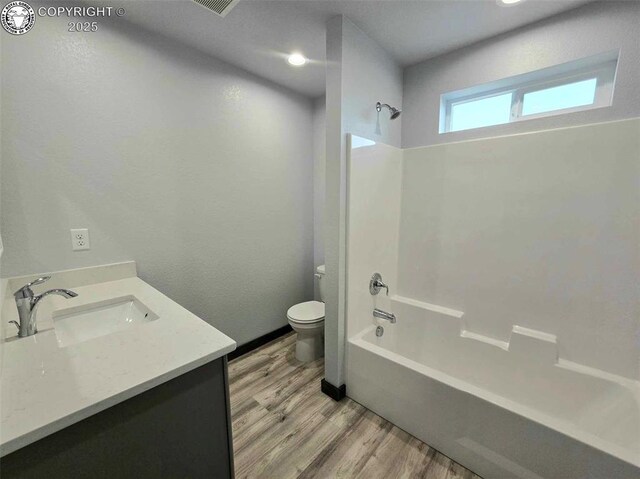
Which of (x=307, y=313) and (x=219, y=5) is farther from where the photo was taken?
(x=307, y=313)

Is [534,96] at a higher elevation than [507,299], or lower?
higher

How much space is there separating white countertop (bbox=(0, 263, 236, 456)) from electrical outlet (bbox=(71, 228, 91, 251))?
0.39 metres

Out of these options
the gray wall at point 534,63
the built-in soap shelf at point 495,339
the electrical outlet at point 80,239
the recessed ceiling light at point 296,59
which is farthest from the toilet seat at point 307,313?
the recessed ceiling light at point 296,59

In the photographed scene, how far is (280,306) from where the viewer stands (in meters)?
2.66

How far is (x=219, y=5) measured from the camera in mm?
1381

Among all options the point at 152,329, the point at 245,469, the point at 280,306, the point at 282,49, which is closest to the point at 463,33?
the point at 282,49

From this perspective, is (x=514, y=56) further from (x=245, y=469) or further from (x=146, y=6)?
(x=245, y=469)

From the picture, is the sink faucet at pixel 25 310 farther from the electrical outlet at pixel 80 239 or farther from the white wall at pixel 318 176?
the white wall at pixel 318 176

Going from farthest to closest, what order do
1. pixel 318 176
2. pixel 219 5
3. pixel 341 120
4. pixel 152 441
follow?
pixel 318 176 < pixel 341 120 < pixel 219 5 < pixel 152 441

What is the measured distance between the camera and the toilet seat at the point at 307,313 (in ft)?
7.11

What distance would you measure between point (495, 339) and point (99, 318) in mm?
2368

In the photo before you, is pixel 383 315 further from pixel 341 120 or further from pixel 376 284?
pixel 341 120

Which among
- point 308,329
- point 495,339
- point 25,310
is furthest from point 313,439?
point 25,310

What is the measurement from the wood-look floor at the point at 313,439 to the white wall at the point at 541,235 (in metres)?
0.95
